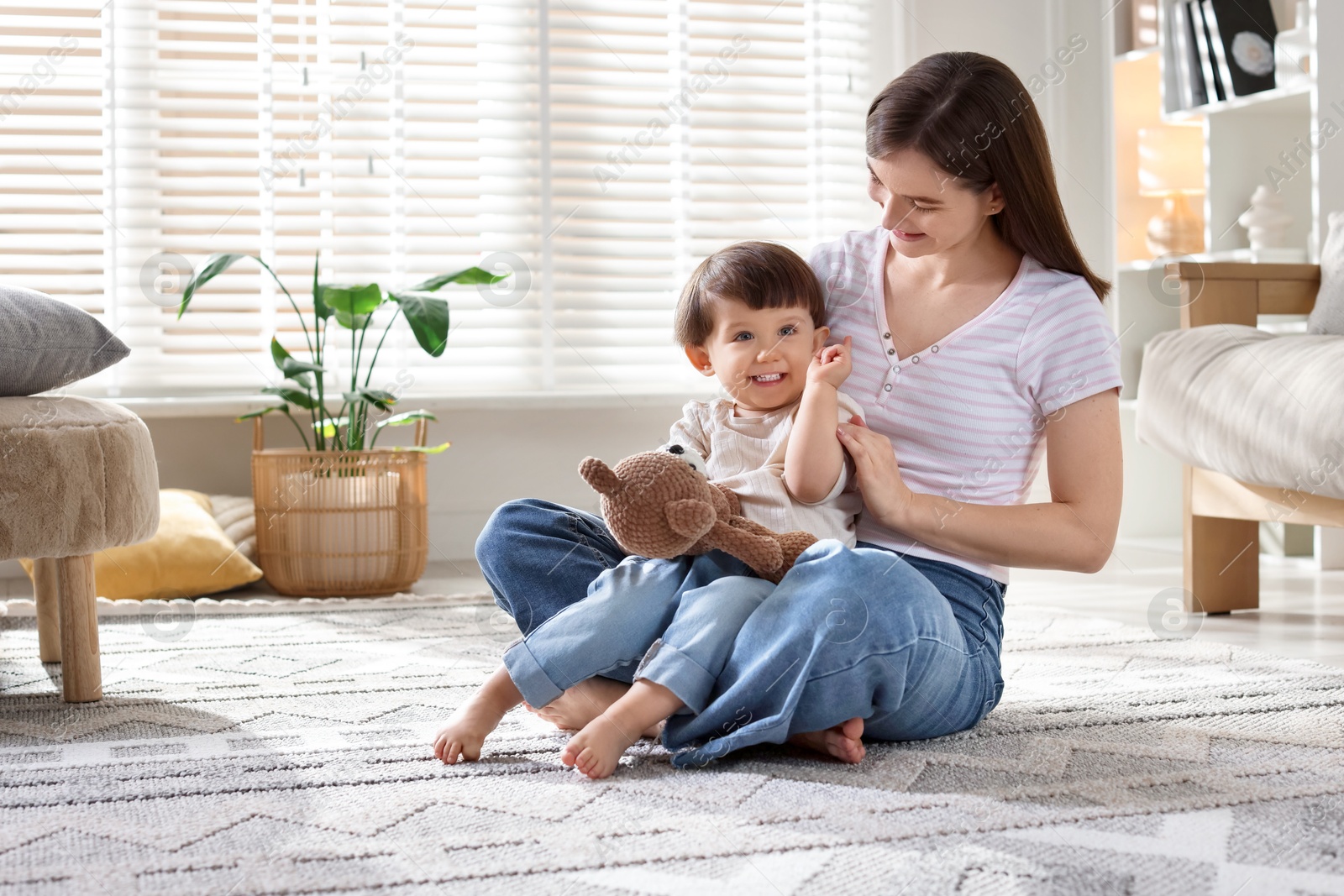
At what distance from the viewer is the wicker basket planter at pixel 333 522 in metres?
2.28

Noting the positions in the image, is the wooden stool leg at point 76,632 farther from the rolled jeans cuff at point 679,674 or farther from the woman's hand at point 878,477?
the woman's hand at point 878,477

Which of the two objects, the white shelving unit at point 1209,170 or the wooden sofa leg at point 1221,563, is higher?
the white shelving unit at point 1209,170

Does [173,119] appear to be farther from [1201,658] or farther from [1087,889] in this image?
[1087,889]

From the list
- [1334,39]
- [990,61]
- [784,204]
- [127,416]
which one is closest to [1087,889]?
[990,61]

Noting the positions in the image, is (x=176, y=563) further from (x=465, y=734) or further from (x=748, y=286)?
(x=748, y=286)

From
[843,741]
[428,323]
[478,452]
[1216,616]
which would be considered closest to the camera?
[843,741]

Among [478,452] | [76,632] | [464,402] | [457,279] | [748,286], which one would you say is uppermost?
[457,279]

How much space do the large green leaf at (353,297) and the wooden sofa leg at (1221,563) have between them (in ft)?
4.80

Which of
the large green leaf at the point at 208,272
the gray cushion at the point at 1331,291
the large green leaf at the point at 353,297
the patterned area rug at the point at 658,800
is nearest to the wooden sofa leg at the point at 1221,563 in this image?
the gray cushion at the point at 1331,291

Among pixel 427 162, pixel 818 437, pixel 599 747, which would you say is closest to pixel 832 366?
pixel 818 437

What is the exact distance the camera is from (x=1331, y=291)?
6.36 feet

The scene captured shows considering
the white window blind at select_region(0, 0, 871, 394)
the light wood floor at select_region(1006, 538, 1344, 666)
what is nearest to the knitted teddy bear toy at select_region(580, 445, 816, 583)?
the light wood floor at select_region(1006, 538, 1344, 666)

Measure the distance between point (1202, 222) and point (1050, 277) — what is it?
1.96 metres

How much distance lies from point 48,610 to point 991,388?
119 centimetres
